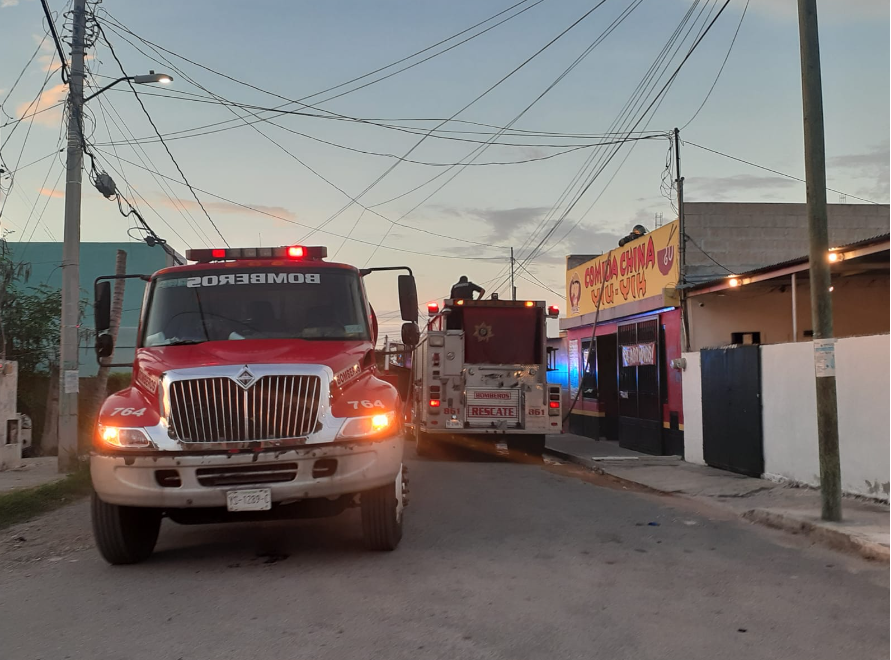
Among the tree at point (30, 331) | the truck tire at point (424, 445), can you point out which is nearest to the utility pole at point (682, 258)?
the truck tire at point (424, 445)

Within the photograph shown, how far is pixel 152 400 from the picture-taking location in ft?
21.8

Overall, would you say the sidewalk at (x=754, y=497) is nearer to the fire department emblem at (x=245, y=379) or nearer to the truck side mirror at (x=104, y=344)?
the fire department emblem at (x=245, y=379)

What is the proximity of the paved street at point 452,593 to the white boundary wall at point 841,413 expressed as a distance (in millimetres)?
2106

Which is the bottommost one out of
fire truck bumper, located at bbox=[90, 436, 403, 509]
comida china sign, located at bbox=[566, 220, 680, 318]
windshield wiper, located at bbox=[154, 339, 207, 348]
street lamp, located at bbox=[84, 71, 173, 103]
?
fire truck bumper, located at bbox=[90, 436, 403, 509]

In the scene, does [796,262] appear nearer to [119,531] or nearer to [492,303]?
[492,303]

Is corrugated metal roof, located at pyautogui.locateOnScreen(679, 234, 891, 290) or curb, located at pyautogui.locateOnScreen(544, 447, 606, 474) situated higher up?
corrugated metal roof, located at pyautogui.locateOnScreen(679, 234, 891, 290)

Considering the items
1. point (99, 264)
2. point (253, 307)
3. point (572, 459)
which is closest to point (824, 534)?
point (253, 307)

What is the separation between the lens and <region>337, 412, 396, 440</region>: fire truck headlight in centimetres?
654

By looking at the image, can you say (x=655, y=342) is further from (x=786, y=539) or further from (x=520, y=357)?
(x=786, y=539)

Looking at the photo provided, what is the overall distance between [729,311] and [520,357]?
4.11 meters

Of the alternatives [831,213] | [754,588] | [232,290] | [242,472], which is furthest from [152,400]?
[831,213]

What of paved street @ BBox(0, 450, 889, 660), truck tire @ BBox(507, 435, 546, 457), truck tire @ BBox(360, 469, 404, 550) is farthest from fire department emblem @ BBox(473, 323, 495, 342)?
truck tire @ BBox(360, 469, 404, 550)

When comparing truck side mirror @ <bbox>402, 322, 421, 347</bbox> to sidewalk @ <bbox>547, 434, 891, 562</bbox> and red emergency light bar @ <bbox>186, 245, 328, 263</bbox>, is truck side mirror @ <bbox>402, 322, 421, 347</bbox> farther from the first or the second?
sidewalk @ <bbox>547, 434, 891, 562</bbox>

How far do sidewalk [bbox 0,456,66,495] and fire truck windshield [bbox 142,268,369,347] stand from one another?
5487 millimetres
